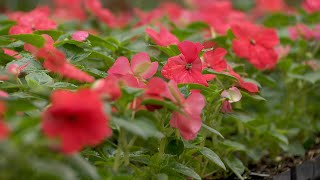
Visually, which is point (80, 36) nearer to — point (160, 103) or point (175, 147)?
point (175, 147)

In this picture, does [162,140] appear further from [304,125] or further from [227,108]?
[304,125]

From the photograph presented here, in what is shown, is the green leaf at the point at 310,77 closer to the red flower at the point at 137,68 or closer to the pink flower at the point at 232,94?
the pink flower at the point at 232,94

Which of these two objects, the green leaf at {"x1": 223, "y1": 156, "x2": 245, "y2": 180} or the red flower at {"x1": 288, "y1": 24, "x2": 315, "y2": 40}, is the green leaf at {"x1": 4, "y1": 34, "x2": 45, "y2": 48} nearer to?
the green leaf at {"x1": 223, "y1": 156, "x2": 245, "y2": 180}

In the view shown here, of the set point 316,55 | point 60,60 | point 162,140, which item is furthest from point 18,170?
point 316,55

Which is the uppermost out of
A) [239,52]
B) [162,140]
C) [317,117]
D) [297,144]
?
[162,140]

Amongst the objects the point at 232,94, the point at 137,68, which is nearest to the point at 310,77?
the point at 232,94

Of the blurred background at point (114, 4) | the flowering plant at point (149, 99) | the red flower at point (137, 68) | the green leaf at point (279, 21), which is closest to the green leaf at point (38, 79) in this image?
the flowering plant at point (149, 99)

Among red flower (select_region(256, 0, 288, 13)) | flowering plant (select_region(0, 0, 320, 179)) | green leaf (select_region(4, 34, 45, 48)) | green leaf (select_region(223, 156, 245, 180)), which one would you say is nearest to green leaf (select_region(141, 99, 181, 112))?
flowering plant (select_region(0, 0, 320, 179))
